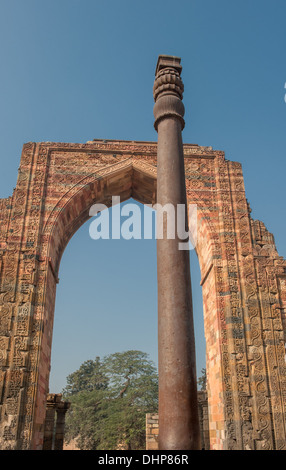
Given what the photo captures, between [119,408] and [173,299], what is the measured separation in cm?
2304

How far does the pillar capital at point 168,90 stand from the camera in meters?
5.05

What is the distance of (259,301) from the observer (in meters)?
8.44

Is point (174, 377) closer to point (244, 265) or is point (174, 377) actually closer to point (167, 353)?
point (167, 353)

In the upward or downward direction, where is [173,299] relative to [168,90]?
downward

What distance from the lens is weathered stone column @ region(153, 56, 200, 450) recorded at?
361cm

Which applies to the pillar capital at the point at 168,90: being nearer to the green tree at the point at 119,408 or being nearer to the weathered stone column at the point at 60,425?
the weathered stone column at the point at 60,425

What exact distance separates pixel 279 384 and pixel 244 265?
7.99 feet

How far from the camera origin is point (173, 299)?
13.3 ft

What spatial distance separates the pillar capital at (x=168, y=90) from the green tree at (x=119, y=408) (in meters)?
20.8

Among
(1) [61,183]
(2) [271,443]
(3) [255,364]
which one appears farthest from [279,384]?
(1) [61,183]

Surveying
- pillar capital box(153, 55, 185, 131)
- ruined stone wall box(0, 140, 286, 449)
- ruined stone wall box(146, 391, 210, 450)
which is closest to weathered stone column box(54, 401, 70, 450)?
ruined stone wall box(146, 391, 210, 450)

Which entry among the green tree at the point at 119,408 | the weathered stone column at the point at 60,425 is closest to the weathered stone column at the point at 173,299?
the weathered stone column at the point at 60,425

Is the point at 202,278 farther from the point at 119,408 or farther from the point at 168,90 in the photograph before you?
the point at 119,408

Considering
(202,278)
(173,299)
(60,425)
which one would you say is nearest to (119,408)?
(60,425)
